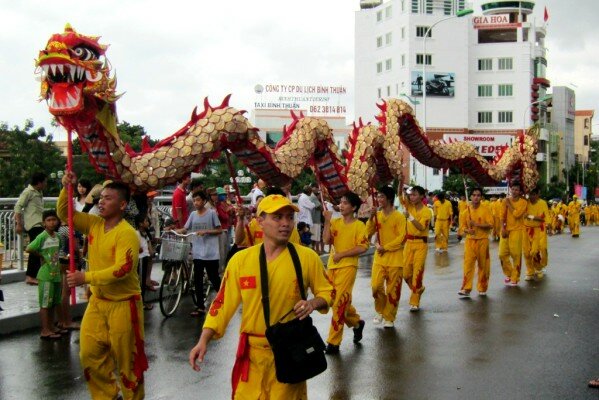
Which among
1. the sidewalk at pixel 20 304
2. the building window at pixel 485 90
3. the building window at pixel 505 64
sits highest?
the building window at pixel 505 64

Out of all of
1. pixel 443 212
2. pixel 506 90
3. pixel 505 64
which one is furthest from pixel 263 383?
pixel 505 64

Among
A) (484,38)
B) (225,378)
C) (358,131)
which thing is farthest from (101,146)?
(484,38)

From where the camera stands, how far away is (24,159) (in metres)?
34.9

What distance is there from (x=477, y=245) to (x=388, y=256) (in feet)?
11.4

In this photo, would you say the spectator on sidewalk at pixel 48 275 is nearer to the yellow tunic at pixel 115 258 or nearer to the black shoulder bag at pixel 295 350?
the yellow tunic at pixel 115 258

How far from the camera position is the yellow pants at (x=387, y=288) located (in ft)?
33.3

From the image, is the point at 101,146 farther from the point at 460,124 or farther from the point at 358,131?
the point at 460,124

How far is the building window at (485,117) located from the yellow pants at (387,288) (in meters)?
72.5

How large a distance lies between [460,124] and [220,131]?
70126 millimetres

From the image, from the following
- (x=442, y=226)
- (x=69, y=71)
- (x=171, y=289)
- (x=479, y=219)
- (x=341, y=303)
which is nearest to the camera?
(x=69, y=71)

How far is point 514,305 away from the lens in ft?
40.5

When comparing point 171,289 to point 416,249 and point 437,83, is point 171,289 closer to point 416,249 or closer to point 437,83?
point 416,249

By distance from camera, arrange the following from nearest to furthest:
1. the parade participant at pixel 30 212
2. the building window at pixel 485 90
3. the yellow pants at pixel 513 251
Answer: the parade participant at pixel 30 212
the yellow pants at pixel 513 251
the building window at pixel 485 90

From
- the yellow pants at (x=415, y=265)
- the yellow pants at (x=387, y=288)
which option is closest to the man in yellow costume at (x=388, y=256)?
the yellow pants at (x=387, y=288)
